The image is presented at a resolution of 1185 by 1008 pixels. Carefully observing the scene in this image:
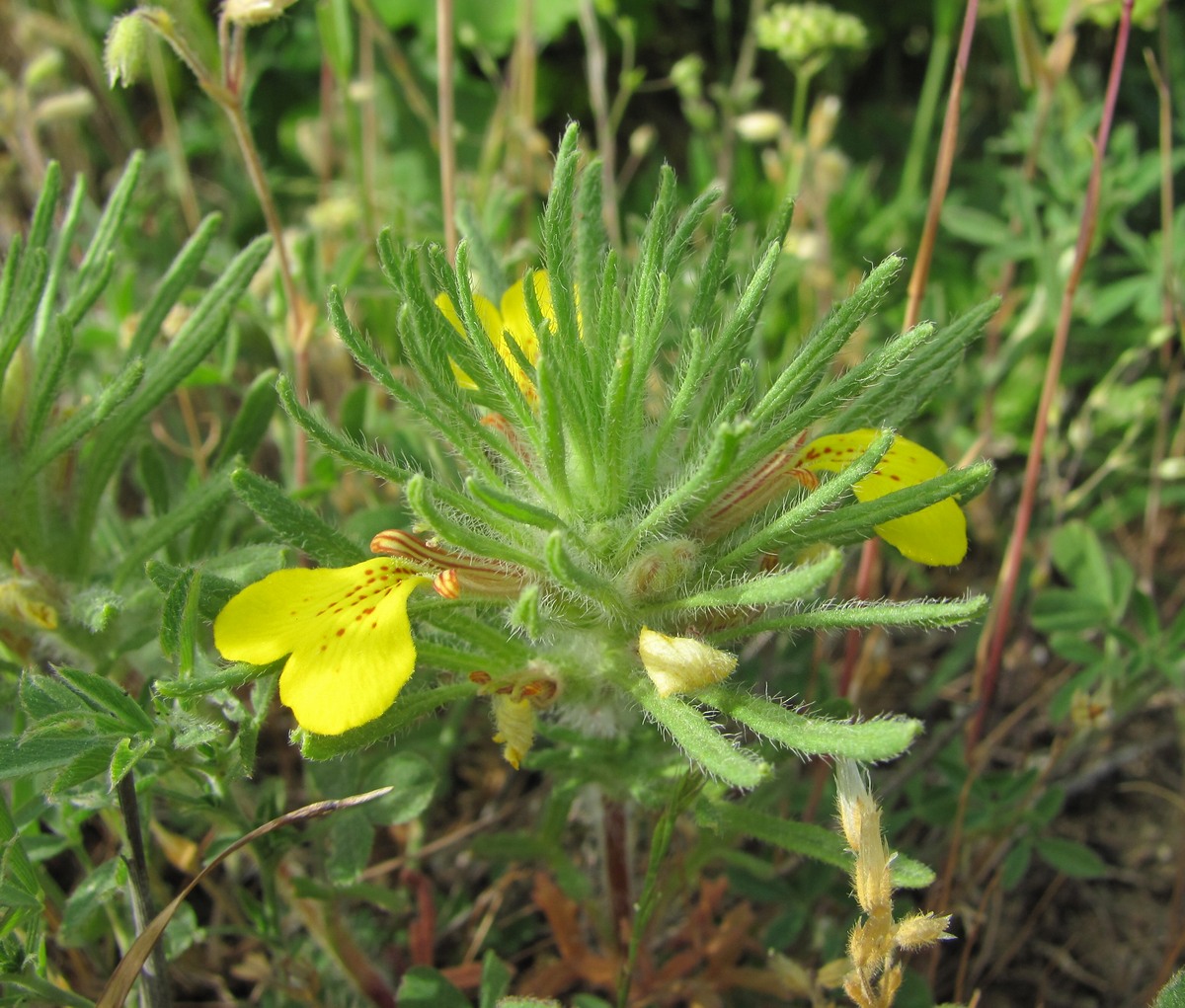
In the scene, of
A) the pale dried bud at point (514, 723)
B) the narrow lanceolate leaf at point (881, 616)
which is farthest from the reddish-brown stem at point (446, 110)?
the narrow lanceolate leaf at point (881, 616)

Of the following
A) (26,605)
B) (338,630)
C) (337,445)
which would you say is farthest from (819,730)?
(26,605)

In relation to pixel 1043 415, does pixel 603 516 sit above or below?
above

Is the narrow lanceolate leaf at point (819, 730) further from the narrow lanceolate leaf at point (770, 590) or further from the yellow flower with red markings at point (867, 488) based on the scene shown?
the yellow flower with red markings at point (867, 488)

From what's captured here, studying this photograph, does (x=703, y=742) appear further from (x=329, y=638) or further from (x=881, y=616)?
(x=329, y=638)

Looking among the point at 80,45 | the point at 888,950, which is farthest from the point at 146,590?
the point at 80,45

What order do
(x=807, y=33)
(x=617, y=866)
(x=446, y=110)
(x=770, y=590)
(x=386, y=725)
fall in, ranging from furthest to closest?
(x=807, y=33), (x=446, y=110), (x=617, y=866), (x=386, y=725), (x=770, y=590)

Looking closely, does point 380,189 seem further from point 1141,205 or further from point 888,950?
point 888,950
